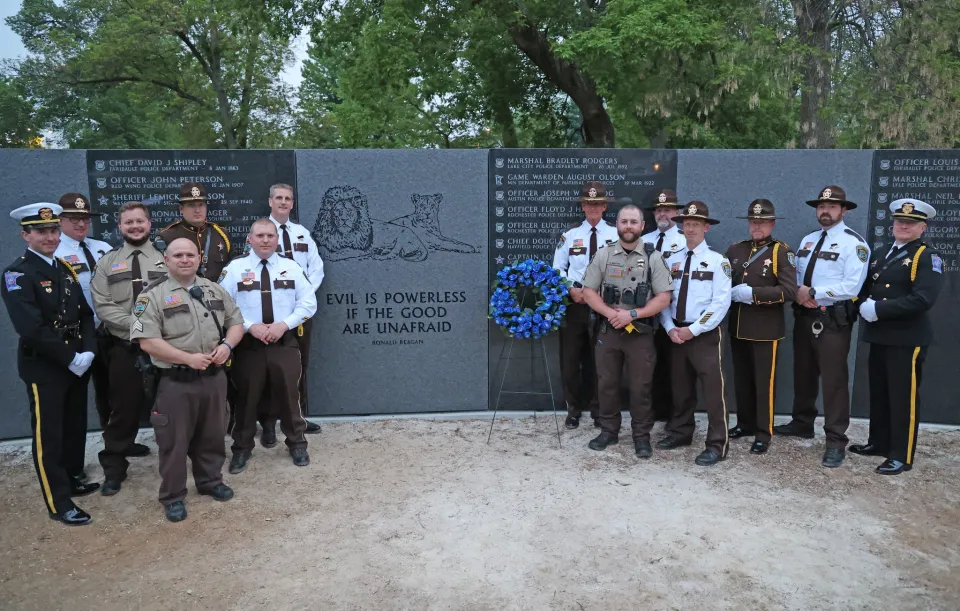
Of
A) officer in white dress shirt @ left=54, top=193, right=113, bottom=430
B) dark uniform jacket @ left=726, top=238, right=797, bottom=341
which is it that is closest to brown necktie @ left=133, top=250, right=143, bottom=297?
officer in white dress shirt @ left=54, top=193, right=113, bottom=430

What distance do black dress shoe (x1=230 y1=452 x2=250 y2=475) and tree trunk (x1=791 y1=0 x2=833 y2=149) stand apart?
42.3 ft

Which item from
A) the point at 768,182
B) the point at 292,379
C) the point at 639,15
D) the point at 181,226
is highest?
the point at 639,15

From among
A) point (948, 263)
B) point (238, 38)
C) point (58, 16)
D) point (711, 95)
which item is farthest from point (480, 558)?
point (58, 16)

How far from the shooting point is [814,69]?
14.3m

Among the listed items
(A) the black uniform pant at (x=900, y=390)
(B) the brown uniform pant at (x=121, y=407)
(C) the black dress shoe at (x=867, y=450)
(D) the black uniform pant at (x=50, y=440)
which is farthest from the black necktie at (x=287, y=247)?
(C) the black dress shoe at (x=867, y=450)

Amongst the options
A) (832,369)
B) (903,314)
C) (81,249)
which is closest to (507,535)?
(832,369)

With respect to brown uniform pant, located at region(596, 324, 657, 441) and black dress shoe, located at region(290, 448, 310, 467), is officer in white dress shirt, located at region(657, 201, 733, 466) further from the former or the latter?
black dress shoe, located at region(290, 448, 310, 467)

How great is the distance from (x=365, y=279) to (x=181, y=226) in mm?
1658

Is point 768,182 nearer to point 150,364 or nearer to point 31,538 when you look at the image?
point 150,364

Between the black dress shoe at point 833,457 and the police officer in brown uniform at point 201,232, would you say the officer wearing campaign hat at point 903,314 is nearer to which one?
the black dress shoe at point 833,457

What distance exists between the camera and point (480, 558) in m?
4.08

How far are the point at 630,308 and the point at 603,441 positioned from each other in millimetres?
1142

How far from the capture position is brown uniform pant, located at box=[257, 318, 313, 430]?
→ 575 centimetres

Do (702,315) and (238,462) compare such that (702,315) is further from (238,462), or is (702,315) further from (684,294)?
(238,462)
